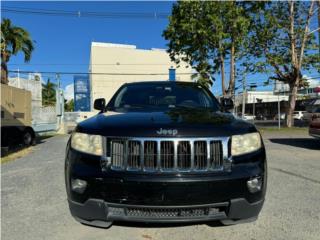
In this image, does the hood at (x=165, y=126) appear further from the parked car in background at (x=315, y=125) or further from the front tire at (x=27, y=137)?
the front tire at (x=27, y=137)

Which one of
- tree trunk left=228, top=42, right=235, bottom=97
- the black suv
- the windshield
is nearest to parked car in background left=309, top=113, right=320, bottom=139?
the windshield

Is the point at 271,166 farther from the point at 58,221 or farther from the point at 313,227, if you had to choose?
the point at 58,221

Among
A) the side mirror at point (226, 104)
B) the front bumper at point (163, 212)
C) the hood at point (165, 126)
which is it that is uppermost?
the side mirror at point (226, 104)

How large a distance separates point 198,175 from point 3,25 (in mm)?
26709

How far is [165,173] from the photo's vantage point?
3.20 meters

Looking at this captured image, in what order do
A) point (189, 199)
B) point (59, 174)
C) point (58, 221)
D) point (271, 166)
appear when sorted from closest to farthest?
1. point (189, 199)
2. point (58, 221)
3. point (59, 174)
4. point (271, 166)

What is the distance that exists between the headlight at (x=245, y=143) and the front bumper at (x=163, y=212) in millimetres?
422

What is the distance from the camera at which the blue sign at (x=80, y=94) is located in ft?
125

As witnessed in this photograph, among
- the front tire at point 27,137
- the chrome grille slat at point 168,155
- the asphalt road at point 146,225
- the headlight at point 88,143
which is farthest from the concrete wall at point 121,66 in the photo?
the chrome grille slat at point 168,155

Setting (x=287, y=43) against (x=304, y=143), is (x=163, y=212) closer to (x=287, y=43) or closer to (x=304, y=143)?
(x=304, y=143)

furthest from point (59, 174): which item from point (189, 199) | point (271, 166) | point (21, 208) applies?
point (189, 199)

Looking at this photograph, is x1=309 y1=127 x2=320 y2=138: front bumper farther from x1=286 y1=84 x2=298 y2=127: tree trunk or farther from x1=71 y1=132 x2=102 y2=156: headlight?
x1=286 y1=84 x2=298 y2=127: tree trunk

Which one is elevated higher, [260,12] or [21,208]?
[260,12]

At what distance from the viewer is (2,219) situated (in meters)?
4.61
